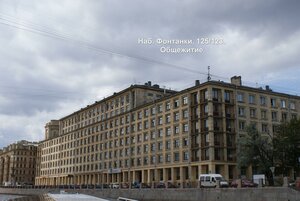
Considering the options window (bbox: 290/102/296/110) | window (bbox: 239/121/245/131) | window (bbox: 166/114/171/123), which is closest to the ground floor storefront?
window (bbox: 239/121/245/131)

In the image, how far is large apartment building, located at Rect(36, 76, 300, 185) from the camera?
80.6 meters

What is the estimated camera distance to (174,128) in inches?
3497

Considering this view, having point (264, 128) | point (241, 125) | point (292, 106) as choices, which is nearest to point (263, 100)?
point (264, 128)

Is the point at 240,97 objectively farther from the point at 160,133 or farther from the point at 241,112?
the point at 160,133

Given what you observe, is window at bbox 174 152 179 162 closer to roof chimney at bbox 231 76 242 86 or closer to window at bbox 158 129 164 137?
window at bbox 158 129 164 137

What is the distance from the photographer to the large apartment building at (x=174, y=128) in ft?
265

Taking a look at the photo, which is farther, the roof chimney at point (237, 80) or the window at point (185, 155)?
the roof chimney at point (237, 80)

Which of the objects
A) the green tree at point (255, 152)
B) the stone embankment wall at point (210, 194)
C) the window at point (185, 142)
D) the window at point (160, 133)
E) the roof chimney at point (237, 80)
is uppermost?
the roof chimney at point (237, 80)

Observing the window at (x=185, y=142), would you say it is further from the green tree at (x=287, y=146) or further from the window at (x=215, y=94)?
the green tree at (x=287, y=146)

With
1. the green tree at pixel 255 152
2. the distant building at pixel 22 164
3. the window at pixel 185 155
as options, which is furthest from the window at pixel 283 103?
the distant building at pixel 22 164

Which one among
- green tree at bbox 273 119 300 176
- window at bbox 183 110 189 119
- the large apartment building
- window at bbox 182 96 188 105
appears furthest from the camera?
window at bbox 182 96 188 105

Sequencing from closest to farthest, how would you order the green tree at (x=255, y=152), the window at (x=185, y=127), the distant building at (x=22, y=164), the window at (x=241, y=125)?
the green tree at (x=255, y=152), the window at (x=241, y=125), the window at (x=185, y=127), the distant building at (x=22, y=164)

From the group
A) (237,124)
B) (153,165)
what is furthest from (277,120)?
(153,165)

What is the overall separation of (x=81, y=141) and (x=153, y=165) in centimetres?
4572
